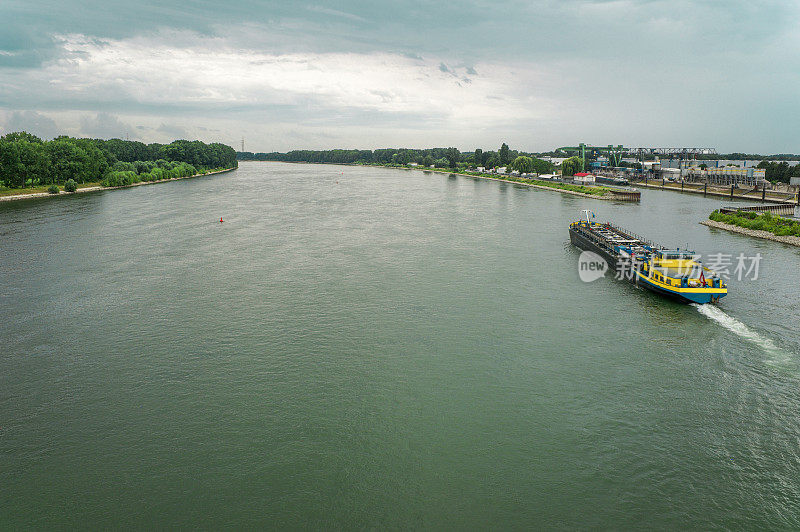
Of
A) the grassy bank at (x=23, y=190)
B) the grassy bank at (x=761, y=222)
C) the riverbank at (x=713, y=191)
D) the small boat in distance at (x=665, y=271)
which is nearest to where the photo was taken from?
the small boat in distance at (x=665, y=271)

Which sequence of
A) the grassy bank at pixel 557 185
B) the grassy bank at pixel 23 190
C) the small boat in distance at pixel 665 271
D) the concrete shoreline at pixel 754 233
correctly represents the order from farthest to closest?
the grassy bank at pixel 557 185, the grassy bank at pixel 23 190, the concrete shoreline at pixel 754 233, the small boat in distance at pixel 665 271

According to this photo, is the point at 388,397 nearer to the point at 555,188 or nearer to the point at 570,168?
the point at 555,188

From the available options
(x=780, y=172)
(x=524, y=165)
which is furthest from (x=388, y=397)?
(x=524, y=165)

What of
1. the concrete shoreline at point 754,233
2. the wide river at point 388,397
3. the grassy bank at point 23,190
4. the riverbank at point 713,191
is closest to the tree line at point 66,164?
the grassy bank at point 23,190

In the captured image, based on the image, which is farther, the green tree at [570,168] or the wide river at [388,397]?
the green tree at [570,168]

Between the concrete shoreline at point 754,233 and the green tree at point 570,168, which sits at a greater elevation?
the green tree at point 570,168

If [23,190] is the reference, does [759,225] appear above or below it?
below

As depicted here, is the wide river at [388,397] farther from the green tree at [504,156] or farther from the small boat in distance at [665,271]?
the green tree at [504,156]
